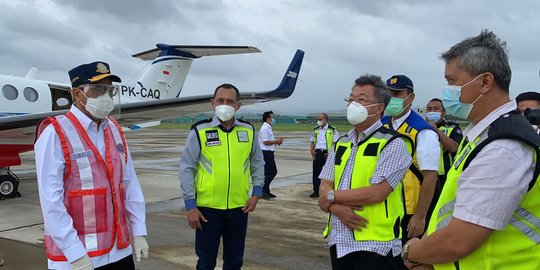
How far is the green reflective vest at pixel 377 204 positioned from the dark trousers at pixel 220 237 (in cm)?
118

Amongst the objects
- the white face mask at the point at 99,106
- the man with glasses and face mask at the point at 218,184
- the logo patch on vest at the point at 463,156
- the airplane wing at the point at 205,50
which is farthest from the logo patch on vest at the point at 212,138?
the airplane wing at the point at 205,50

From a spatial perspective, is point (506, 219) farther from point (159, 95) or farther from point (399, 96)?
point (159, 95)

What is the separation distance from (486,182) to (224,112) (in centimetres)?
254

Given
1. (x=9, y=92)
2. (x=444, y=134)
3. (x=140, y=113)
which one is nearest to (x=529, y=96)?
(x=444, y=134)

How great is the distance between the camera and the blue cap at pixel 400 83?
3686mm

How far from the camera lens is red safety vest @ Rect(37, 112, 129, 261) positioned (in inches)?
92.4

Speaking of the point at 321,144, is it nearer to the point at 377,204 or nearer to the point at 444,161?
the point at 444,161

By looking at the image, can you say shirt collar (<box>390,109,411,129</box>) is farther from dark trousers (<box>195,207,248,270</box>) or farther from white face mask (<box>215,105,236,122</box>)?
dark trousers (<box>195,207,248,270</box>)

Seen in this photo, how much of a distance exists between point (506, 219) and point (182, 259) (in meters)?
4.01

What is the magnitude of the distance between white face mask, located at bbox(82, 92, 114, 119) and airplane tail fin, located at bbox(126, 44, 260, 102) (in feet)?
40.6

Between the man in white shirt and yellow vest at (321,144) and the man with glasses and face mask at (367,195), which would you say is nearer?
the man with glasses and face mask at (367,195)

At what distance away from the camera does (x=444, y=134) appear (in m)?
4.12

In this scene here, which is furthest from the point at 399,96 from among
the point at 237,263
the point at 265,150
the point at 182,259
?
the point at 265,150

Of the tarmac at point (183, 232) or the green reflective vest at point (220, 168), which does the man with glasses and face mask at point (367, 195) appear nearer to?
the green reflective vest at point (220, 168)
